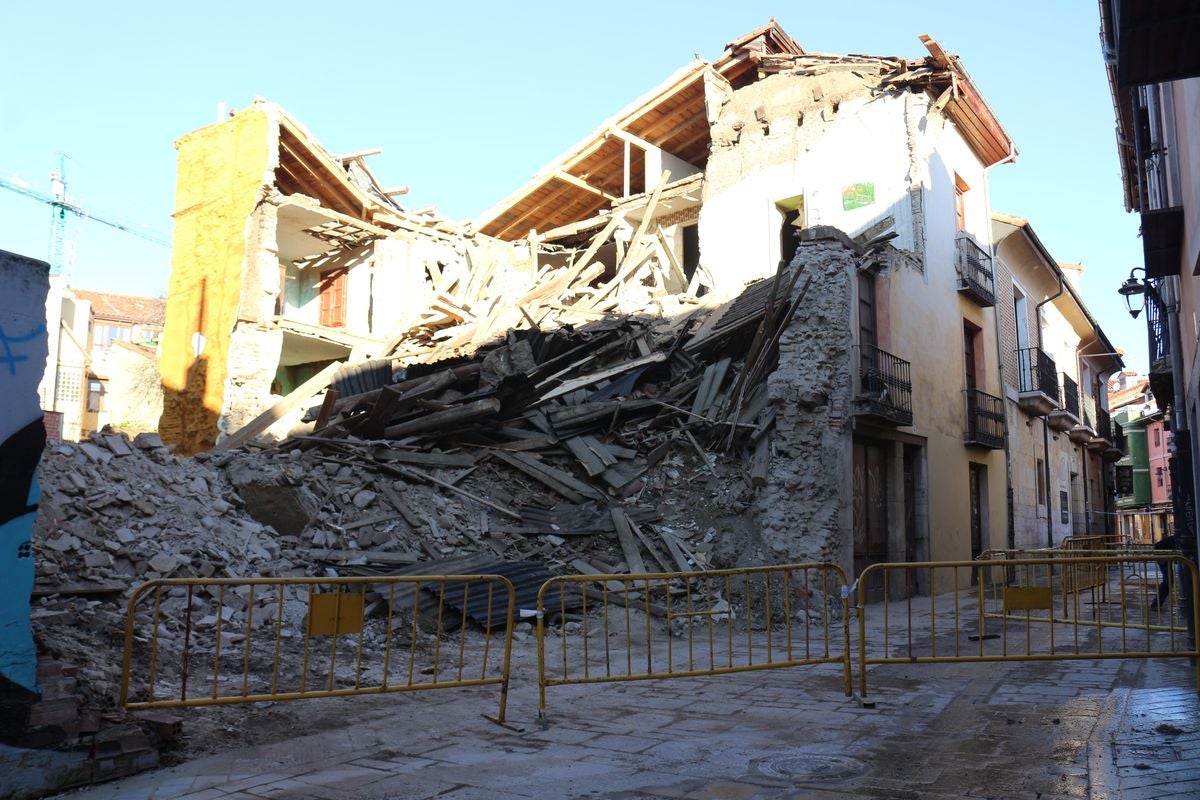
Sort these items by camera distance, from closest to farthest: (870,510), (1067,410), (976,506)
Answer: (870,510) → (976,506) → (1067,410)

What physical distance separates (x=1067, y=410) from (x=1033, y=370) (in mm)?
3974

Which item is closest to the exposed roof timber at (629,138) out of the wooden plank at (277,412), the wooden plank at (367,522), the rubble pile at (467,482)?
the rubble pile at (467,482)

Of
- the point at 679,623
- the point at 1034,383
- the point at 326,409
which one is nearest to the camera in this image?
the point at 679,623

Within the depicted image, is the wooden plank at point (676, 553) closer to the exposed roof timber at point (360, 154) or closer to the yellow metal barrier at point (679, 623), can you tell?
the yellow metal barrier at point (679, 623)

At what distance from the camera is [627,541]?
A: 1107 centimetres

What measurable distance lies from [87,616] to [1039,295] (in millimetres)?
24317

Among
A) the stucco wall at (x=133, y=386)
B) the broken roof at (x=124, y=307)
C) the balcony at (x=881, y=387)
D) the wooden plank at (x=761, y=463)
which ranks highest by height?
the broken roof at (x=124, y=307)

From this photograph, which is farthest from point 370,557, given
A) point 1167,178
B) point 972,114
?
point 972,114

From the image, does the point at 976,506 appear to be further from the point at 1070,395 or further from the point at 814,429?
the point at 1070,395

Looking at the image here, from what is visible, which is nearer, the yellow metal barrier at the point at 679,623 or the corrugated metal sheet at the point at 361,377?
the yellow metal barrier at the point at 679,623

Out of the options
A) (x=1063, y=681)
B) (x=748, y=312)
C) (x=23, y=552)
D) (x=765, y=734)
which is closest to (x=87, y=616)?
(x=23, y=552)

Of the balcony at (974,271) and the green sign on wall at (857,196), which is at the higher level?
the green sign on wall at (857,196)

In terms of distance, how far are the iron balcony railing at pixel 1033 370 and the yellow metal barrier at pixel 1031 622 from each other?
28.9ft

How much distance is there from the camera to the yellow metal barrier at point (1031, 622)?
246 inches
